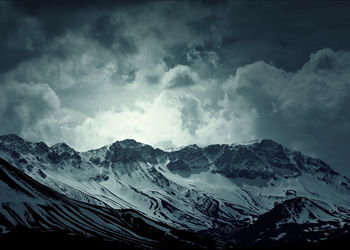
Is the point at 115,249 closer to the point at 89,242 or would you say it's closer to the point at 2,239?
the point at 89,242

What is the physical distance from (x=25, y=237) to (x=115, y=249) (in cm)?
4440

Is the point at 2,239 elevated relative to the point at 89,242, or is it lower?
lower

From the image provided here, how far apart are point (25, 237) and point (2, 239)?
1124cm

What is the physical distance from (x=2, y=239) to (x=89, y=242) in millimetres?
41908

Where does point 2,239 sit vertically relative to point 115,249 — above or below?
below

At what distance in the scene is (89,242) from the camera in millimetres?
199125

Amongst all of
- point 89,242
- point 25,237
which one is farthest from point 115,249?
point 25,237

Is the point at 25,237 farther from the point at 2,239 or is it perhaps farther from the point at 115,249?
the point at 115,249

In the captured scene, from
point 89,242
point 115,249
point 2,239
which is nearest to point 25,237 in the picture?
point 2,239

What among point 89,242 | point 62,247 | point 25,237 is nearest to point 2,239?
point 25,237

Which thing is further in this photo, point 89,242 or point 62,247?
point 89,242

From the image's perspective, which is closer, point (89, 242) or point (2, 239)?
point (2, 239)

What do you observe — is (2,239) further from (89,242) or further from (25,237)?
(89,242)

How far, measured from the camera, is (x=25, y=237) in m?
188
